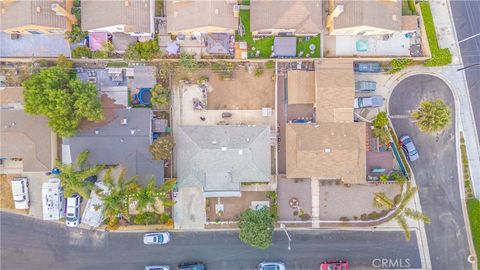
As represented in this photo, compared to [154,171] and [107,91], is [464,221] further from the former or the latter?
[107,91]

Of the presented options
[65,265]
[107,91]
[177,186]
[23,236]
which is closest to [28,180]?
[23,236]

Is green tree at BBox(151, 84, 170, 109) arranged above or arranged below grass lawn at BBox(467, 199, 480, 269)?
→ above

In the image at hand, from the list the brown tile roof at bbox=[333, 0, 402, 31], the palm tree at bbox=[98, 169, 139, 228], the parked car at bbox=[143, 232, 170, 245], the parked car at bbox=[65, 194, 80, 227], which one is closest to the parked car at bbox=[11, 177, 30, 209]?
the parked car at bbox=[65, 194, 80, 227]

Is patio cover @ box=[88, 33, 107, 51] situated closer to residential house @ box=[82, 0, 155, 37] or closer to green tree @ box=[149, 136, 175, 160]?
residential house @ box=[82, 0, 155, 37]

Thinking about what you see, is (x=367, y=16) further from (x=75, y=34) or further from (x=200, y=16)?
(x=75, y=34)

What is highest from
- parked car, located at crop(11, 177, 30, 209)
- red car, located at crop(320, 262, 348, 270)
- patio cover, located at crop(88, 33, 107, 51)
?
patio cover, located at crop(88, 33, 107, 51)

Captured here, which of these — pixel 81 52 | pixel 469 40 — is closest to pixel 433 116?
pixel 469 40
